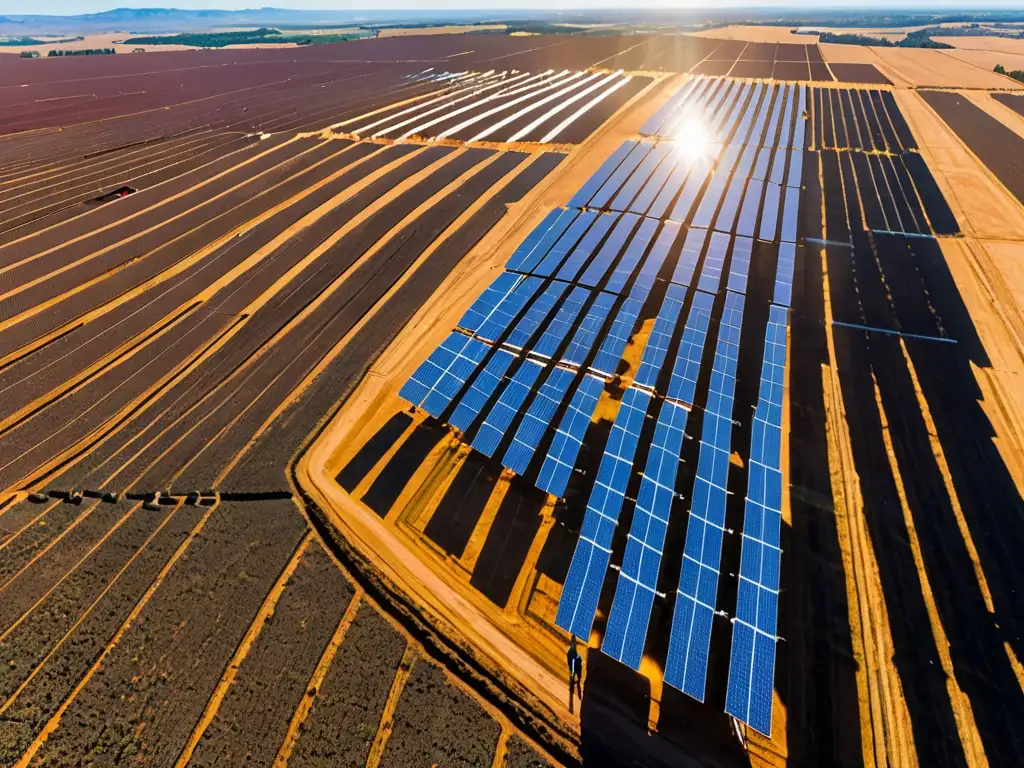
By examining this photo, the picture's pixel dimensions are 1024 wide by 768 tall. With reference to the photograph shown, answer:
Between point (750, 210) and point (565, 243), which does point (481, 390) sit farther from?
point (750, 210)

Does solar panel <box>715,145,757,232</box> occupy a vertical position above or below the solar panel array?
above

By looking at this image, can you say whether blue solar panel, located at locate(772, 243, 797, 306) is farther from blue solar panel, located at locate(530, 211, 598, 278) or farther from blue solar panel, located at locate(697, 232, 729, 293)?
blue solar panel, located at locate(530, 211, 598, 278)

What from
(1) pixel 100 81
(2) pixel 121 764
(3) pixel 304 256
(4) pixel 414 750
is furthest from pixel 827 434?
(1) pixel 100 81

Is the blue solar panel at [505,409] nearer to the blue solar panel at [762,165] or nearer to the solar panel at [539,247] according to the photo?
the solar panel at [539,247]

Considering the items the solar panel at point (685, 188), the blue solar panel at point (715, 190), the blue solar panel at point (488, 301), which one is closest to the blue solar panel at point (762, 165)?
the blue solar panel at point (715, 190)

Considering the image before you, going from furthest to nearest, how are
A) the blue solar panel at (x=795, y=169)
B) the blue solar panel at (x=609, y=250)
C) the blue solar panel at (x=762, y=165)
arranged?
the blue solar panel at (x=762, y=165) < the blue solar panel at (x=795, y=169) < the blue solar panel at (x=609, y=250)

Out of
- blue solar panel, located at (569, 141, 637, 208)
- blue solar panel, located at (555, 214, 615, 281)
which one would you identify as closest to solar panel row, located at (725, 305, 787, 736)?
blue solar panel, located at (555, 214, 615, 281)

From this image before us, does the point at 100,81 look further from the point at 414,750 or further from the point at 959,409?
the point at 959,409

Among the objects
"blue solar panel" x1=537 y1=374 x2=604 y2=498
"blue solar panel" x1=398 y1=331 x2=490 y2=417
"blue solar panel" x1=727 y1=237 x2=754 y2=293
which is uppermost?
"blue solar panel" x1=727 y1=237 x2=754 y2=293
